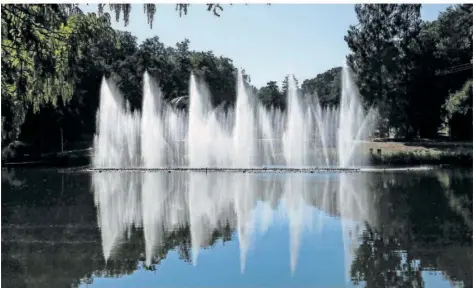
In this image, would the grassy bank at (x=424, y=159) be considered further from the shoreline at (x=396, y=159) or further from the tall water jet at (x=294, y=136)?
the tall water jet at (x=294, y=136)

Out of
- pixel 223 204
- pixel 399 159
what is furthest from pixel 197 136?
pixel 223 204

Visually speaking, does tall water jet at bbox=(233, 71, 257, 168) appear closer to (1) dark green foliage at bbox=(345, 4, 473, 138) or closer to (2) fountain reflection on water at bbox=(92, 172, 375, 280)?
(2) fountain reflection on water at bbox=(92, 172, 375, 280)

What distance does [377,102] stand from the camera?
41812 millimetres

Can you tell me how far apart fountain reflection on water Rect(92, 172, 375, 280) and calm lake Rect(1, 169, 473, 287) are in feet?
0.11

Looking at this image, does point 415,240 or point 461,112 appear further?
point 461,112

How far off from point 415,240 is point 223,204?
533 cm

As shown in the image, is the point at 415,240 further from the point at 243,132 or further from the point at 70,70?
the point at 243,132

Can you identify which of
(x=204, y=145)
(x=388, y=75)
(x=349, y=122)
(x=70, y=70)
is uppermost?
(x=388, y=75)

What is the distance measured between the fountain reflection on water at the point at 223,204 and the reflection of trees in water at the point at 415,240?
38 cm

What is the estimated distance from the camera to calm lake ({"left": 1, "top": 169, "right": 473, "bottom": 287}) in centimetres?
743

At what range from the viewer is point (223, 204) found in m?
13.6

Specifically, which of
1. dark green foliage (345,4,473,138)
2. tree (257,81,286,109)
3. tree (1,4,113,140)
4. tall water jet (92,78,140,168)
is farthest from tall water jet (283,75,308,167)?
tree (257,81,286,109)

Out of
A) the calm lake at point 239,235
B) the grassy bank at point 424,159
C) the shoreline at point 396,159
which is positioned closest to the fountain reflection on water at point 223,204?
the calm lake at point 239,235

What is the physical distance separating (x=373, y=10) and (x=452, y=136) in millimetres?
10804
